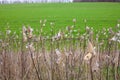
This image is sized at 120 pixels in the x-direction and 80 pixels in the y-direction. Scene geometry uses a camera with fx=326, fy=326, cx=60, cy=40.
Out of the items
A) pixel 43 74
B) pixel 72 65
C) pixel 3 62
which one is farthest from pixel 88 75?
pixel 3 62

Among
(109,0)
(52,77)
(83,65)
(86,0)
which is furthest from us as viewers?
(86,0)

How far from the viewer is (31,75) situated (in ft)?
8.82

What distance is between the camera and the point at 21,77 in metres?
2.69

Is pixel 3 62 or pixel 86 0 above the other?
pixel 3 62

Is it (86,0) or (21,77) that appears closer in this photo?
(21,77)

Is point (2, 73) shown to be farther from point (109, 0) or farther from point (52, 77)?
point (109, 0)

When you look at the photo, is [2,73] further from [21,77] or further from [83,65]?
[83,65]

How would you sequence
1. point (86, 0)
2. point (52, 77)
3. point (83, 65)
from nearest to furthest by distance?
point (52, 77) → point (83, 65) → point (86, 0)

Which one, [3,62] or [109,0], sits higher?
[3,62]

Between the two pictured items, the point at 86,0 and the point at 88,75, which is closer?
the point at 88,75

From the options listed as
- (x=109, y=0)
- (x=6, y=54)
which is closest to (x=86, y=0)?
(x=109, y=0)

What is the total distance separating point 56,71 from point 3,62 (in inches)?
18.7

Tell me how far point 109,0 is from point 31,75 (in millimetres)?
38762

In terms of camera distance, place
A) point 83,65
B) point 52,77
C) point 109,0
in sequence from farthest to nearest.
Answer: point 109,0
point 83,65
point 52,77
